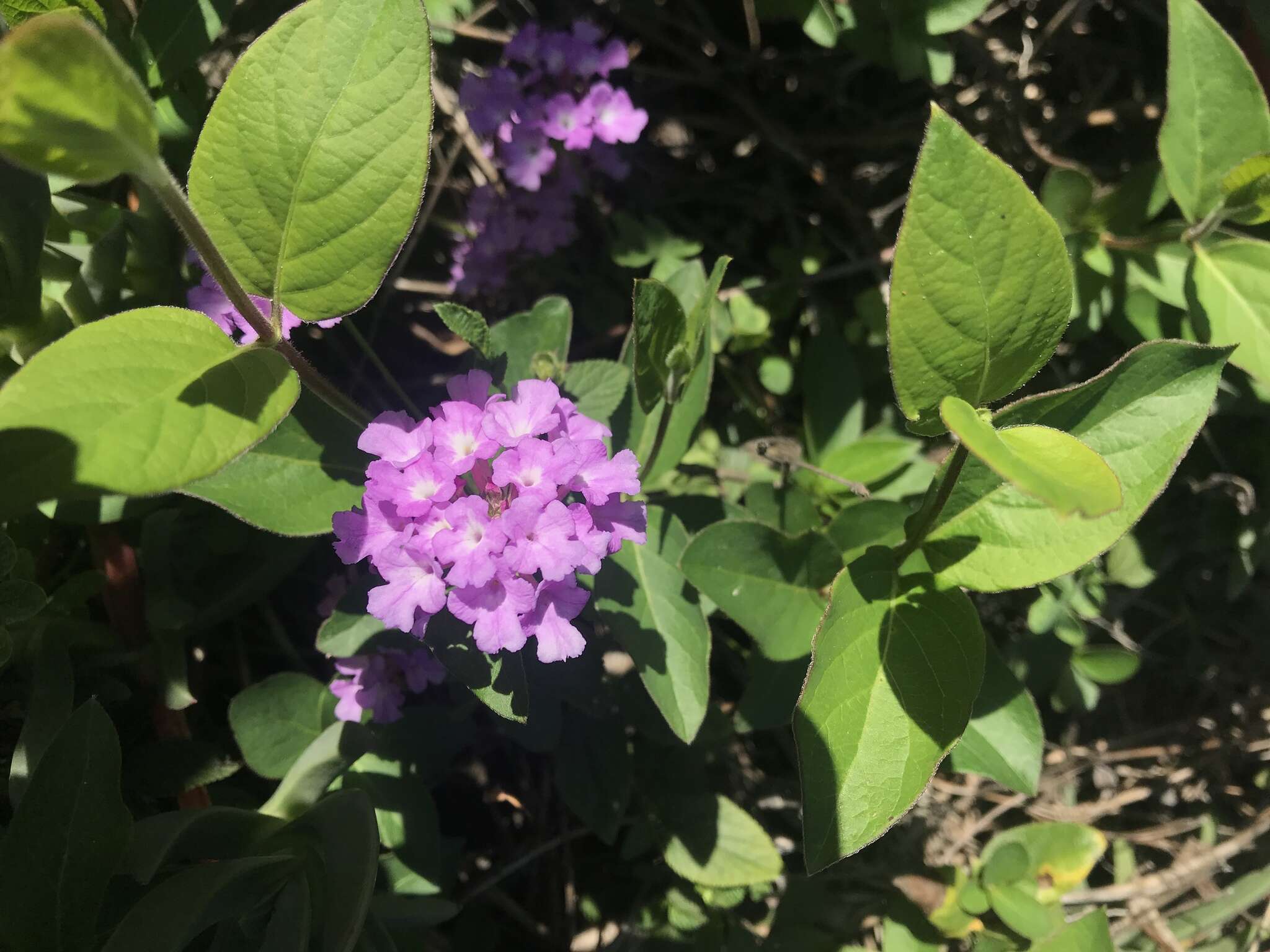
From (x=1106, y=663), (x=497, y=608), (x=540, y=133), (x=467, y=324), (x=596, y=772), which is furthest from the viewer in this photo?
(x=1106, y=663)

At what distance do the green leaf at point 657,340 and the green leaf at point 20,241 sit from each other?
0.89 metres

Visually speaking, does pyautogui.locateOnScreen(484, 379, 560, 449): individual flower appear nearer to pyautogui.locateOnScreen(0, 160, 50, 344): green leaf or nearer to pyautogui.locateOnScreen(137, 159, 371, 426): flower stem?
pyautogui.locateOnScreen(137, 159, 371, 426): flower stem

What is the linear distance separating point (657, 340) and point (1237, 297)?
46.9 inches

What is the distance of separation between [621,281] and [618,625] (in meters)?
1.22

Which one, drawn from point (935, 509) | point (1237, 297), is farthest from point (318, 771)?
point (1237, 297)

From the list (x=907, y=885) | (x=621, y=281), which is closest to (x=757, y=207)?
(x=621, y=281)

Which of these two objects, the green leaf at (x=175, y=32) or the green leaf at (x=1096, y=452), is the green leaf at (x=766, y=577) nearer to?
the green leaf at (x=1096, y=452)

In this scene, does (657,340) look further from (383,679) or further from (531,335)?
(383,679)

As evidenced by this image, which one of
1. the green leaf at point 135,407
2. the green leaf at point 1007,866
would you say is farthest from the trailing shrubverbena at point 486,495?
the green leaf at point 1007,866

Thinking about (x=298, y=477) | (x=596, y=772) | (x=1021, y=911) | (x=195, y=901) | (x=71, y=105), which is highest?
(x=71, y=105)

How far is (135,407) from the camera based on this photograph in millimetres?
862

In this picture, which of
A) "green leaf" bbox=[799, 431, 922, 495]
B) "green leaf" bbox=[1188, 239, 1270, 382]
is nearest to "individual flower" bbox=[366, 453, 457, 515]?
"green leaf" bbox=[799, 431, 922, 495]

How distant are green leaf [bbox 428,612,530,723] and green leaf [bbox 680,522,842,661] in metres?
0.34

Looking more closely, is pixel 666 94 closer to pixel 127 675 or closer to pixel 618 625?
pixel 618 625
